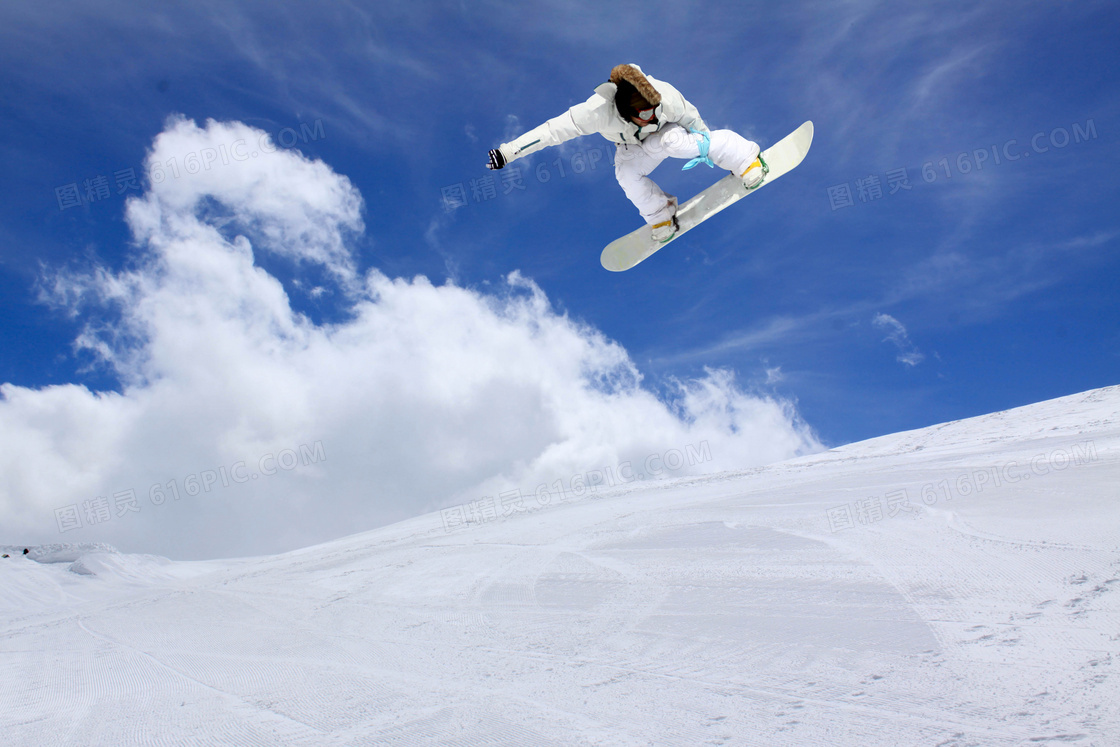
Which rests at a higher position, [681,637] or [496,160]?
Result: [496,160]

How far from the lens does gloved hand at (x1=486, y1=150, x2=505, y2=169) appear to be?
526 centimetres

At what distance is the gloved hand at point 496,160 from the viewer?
207 inches

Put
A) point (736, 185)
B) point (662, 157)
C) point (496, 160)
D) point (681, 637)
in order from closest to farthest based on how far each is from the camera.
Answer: point (681, 637), point (496, 160), point (662, 157), point (736, 185)

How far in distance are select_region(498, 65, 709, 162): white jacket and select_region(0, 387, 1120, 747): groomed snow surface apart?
4272 millimetres

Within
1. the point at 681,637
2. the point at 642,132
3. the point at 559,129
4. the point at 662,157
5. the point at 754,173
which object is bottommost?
the point at 681,637

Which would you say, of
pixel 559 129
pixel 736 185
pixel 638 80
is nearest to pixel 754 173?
pixel 736 185

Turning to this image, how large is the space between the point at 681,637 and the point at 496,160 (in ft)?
14.5

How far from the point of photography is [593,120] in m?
5.46

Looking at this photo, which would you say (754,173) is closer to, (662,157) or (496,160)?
(662,157)

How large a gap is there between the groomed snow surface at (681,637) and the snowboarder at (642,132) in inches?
157

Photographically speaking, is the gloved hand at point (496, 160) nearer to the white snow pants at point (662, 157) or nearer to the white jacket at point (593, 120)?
the white jacket at point (593, 120)

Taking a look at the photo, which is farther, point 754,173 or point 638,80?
point 754,173

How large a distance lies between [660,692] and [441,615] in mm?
2544

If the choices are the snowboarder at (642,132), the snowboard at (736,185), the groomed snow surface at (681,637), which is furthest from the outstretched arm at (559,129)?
the groomed snow surface at (681,637)
